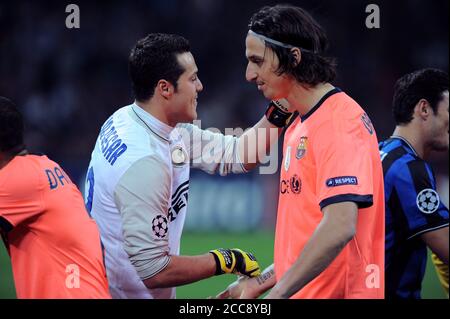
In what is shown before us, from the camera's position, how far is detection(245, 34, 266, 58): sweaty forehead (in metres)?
4.02

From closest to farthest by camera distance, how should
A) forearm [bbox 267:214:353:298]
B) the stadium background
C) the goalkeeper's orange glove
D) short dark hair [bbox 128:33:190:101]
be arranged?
forearm [bbox 267:214:353:298], the goalkeeper's orange glove, short dark hair [bbox 128:33:190:101], the stadium background

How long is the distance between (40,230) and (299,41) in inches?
69.1

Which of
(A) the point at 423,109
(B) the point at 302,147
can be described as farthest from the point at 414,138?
(B) the point at 302,147

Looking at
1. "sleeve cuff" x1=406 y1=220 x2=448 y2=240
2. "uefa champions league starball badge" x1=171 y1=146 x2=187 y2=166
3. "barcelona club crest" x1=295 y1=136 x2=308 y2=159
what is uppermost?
→ "barcelona club crest" x1=295 y1=136 x2=308 y2=159

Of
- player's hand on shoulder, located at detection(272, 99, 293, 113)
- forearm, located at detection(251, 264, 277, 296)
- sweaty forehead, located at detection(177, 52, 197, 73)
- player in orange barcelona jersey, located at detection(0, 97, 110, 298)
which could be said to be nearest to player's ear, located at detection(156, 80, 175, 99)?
sweaty forehead, located at detection(177, 52, 197, 73)

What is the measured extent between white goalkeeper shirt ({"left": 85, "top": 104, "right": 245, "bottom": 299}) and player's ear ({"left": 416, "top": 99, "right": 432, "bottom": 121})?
159 centimetres

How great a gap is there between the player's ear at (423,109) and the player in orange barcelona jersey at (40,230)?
2.34m

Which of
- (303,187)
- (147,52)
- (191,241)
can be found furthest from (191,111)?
(191,241)

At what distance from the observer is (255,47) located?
4035 millimetres

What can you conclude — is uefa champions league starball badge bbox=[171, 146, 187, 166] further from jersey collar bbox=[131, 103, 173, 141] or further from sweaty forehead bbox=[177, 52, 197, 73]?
sweaty forehead bbox=[177, 52, 197, 73]

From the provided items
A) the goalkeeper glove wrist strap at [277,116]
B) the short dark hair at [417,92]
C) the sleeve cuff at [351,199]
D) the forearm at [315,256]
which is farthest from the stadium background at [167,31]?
the forearm at [315,256]

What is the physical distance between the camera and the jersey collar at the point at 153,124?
470 cm

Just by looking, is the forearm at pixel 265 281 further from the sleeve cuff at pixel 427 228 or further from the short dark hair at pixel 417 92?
the short dark hair at pixel 417 92

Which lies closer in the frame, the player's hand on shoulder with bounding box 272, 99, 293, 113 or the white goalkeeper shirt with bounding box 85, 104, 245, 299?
the white goalkeeper shirt with bounding box 85, 104, 245, 299
